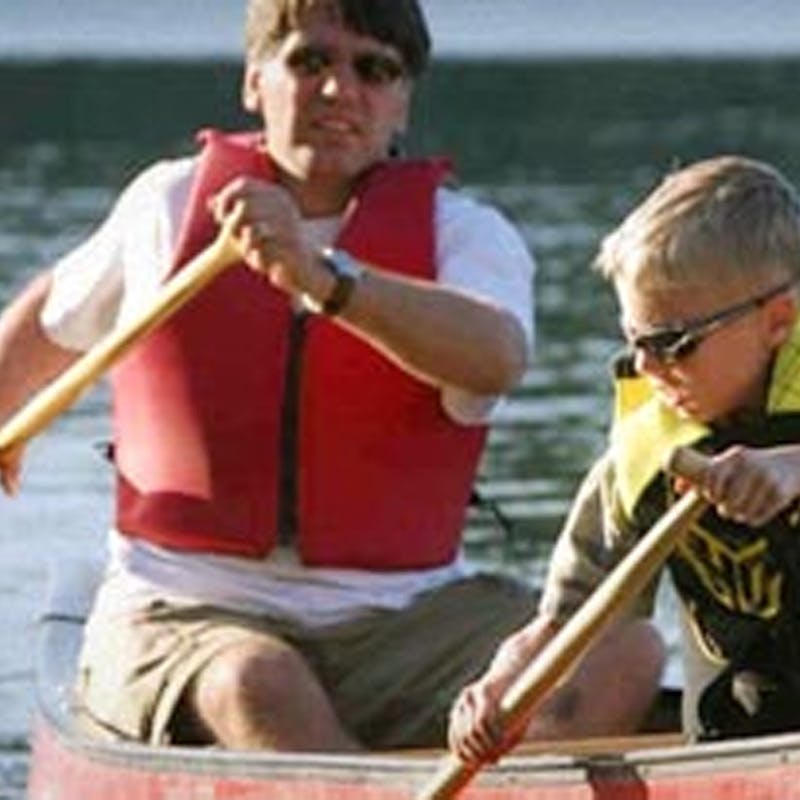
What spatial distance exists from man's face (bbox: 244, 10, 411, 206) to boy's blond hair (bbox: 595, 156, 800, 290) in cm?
131

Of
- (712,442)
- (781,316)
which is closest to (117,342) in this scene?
(712,442)

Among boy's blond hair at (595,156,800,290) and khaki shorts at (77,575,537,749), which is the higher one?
boy's blond hair at (595,156,800,290)

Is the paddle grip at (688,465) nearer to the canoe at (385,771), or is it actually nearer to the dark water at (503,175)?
the canoe at (385,771)

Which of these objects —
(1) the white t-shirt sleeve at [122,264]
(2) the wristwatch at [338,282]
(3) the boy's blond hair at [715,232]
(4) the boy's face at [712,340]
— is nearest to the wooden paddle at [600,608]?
(4) the boy's face at [712,340]

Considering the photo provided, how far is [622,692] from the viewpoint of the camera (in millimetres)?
7309

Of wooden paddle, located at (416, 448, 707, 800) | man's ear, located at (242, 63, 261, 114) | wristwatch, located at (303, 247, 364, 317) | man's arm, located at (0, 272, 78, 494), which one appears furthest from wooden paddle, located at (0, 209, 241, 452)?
wooden paddle, located at (416, 448, 707, 800)

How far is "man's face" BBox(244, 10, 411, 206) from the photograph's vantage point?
7707 mm

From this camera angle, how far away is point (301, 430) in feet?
25.5

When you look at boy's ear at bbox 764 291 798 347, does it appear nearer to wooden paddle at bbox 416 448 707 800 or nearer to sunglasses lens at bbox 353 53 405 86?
wooden paddle at bbox 416 448 707 800

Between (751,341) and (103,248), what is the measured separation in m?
1.68

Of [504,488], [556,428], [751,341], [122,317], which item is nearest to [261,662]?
[122,317]

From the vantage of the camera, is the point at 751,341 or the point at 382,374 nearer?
the point at 751,341

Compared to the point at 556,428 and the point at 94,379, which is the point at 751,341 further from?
the point at 556,428

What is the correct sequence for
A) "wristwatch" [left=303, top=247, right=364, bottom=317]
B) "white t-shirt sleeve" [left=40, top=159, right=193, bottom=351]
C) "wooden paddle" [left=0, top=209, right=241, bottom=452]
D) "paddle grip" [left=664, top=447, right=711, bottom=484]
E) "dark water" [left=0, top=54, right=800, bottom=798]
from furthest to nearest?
"dark water" [left=0, top=54, right=800, bottom=798] → "white t-shirt sleeve" [left=40, top=159, right=193, bottom=351] → "wooden paddle" [left=0, top=209, right=241, bottom=452] → "wristwatch" [left=303, top=247, right=364, bottom=317] → "paddle grip" [left=664, top=447, right=711, bottom=484]
